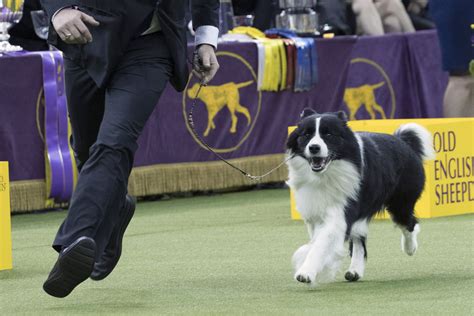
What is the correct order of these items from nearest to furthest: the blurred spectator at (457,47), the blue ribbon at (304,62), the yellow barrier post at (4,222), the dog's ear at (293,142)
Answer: the dog's ear at (293,142), the yellow barrier post at (4,222), the blurred spectator at (457,47), the blue ribbon at (304,62)

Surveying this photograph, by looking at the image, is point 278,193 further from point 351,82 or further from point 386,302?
point 386,302

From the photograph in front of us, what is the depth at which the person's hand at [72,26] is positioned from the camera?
4293mm

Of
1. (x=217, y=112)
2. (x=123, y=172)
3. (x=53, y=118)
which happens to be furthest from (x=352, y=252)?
(x=217, y=112)

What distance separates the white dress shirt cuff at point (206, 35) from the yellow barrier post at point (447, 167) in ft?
8.23

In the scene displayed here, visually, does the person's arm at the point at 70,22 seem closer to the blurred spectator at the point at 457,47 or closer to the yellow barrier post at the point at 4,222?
the yellow barrier post at the point at 4,222

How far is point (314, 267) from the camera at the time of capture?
4.93m

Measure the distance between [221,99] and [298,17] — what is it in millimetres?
1380

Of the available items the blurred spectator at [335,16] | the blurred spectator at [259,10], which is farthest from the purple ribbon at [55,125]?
the blurred spectator at [335,16]

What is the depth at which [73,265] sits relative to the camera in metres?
4.20

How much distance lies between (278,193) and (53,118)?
74.2 inches

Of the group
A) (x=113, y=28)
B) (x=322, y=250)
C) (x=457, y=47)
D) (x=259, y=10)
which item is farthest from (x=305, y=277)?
(x=259, y=10)

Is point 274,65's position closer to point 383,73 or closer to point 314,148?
point 383,73

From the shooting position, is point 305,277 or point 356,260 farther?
point 356,260

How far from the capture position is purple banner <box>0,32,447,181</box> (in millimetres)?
8070
